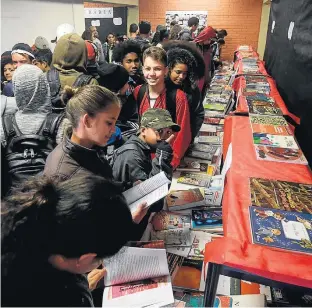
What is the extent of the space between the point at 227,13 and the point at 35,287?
32.2 ft

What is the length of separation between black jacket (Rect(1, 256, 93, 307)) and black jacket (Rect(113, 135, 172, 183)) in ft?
2.52

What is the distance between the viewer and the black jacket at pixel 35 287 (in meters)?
0.63

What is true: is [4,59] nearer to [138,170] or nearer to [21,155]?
[21,155]

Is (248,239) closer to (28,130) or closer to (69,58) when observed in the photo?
(28,130)

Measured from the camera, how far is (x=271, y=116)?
2.09 metres

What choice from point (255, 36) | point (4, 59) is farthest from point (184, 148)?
point (255, 36)

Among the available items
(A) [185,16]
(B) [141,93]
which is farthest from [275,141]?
(A) [185,16]

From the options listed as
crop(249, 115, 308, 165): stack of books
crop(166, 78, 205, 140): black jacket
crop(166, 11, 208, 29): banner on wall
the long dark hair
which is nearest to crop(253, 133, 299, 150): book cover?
crop(249, 115, 308, 165): stack of books

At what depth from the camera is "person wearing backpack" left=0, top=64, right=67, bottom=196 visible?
146 cm

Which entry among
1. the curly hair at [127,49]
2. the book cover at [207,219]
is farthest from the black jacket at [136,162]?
the curly hair at [127,49]

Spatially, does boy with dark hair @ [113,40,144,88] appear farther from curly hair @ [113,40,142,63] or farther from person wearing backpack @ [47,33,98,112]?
person wearing backpack @ [47,33,98,112]

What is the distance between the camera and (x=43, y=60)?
3.01 m

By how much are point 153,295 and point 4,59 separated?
254 centimetres

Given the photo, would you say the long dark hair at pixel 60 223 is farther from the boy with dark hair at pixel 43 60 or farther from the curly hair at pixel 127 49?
the boy with dark hair at pixel 43 60
